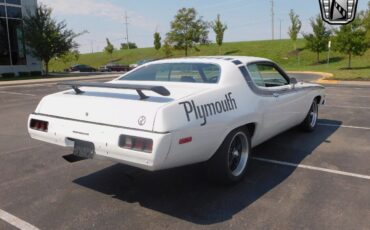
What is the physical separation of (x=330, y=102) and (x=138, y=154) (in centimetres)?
1001

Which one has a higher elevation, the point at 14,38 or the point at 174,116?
the point at 14,38

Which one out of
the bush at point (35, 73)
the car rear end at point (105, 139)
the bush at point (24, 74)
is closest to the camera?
the car rear end at point (105, 139)

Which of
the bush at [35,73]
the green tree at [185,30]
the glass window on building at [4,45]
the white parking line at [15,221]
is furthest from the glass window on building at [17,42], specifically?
the white parking line at [15,221]

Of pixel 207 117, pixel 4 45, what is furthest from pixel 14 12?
pixel 207 117

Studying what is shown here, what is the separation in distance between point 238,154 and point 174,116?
140cm

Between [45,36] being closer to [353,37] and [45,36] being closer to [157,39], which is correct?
[353,37]

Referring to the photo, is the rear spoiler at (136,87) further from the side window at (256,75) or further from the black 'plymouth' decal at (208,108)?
the side window at (256,75)

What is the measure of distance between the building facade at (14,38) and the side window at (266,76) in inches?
1119

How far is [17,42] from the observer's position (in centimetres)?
3072

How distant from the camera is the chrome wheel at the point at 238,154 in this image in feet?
14.1

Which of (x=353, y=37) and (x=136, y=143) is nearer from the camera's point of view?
(x=136, y=143)

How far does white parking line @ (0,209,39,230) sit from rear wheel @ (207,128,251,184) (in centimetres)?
189

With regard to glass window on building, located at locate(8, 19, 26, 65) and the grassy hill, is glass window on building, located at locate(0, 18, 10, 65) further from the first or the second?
the grassy hill

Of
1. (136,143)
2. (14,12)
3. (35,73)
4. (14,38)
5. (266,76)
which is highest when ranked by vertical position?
(14,12)
